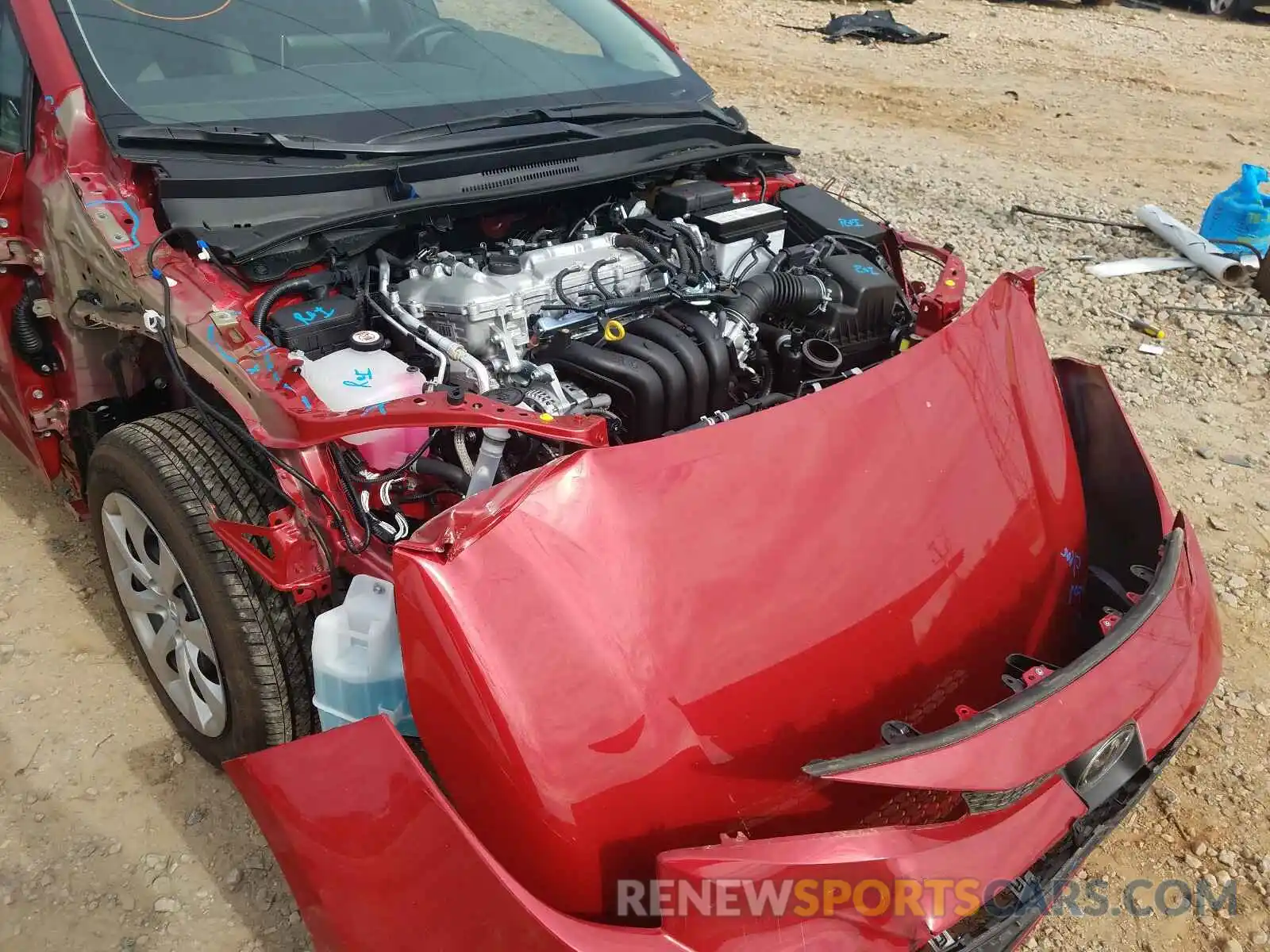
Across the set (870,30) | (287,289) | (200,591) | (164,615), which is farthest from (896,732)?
(870,30)

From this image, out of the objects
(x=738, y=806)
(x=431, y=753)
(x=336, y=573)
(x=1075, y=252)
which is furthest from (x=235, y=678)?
(x=1075, y=252)

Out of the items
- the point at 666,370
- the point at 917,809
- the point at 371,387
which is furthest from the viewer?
the point at 666,370

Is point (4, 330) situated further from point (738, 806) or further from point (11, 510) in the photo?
point (738, 806)

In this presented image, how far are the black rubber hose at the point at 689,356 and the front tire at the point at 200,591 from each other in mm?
967

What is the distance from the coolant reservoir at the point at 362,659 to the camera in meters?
1.66

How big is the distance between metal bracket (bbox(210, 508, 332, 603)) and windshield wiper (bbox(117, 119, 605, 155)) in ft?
3.33

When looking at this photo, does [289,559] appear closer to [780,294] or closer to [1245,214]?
[780,294]

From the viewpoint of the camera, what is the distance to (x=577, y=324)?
2.33 metres

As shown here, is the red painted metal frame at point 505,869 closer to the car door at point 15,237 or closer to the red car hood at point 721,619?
the red car hood at point 721,619

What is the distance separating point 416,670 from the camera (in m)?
1.52

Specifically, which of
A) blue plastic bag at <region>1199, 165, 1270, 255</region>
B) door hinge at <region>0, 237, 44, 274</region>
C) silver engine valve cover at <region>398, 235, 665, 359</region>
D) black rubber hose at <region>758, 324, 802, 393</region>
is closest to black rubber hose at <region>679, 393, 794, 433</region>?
black rubber hose at <region>758, 324, 802, 393</region>

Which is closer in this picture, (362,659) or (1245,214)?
(362,659)

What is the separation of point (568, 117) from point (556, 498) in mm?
1576

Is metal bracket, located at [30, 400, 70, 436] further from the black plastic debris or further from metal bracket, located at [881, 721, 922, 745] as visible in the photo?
the black plastic debris
